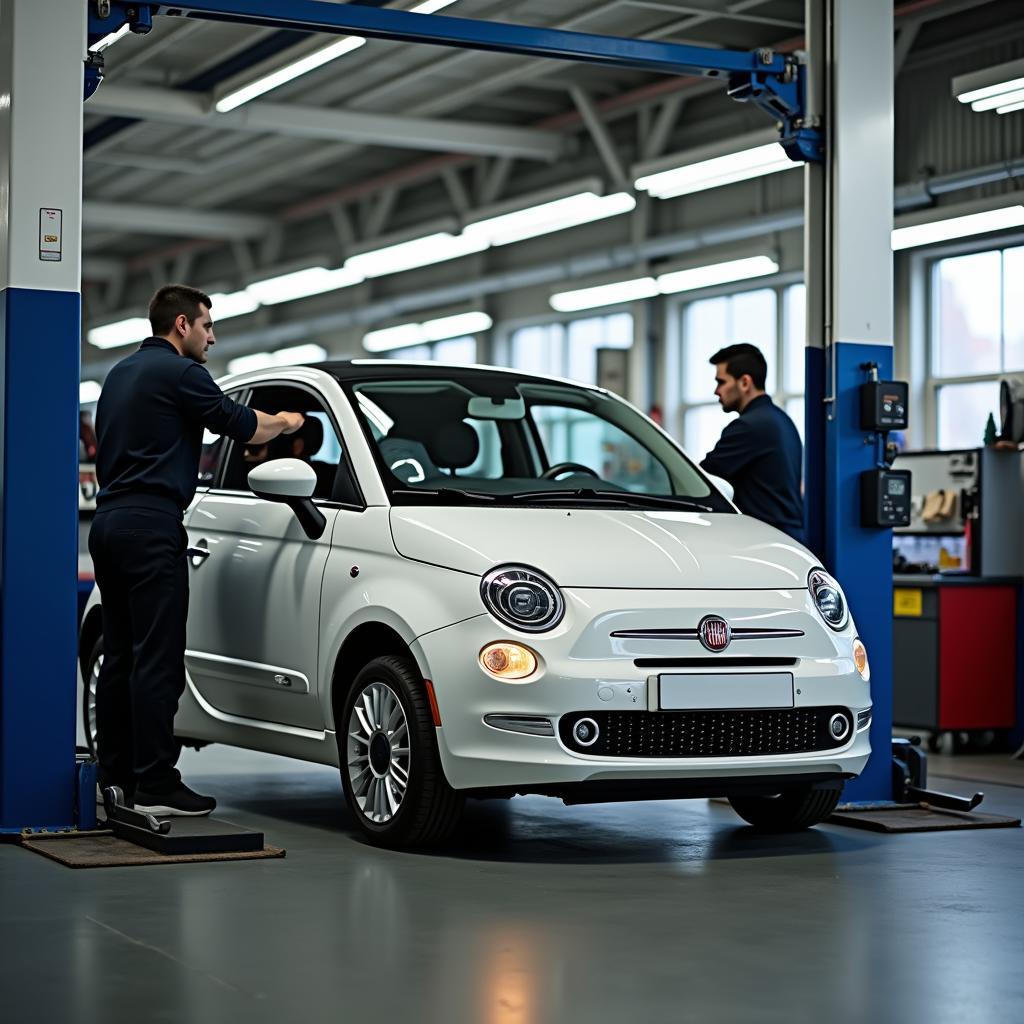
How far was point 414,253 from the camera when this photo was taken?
1939 centimetres

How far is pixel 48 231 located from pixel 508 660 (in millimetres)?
2160

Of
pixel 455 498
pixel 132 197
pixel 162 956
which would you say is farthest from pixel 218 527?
pixel 132 197

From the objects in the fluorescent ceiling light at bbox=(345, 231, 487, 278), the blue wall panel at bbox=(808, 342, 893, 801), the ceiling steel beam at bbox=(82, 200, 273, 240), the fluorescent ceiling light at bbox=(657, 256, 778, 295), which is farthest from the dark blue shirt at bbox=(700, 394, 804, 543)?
the ceiling steel beam at bbox=(82, 200, 273, 240)

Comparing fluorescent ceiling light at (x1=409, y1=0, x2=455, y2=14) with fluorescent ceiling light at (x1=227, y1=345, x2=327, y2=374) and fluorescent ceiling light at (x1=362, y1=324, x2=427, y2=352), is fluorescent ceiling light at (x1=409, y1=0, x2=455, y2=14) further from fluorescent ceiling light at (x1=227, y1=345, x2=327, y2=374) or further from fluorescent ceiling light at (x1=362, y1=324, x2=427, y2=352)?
fluorescent ceiling light at (x1=227, y1=345, x2=327, y2=374)

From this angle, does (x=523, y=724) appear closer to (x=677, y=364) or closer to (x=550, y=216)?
(x=550, y=216)

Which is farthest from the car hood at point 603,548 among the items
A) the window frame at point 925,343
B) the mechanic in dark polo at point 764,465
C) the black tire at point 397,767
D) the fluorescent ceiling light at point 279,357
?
the fluorescent ceiling light at point 279,357

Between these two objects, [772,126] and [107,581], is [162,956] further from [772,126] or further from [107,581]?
[772,126]

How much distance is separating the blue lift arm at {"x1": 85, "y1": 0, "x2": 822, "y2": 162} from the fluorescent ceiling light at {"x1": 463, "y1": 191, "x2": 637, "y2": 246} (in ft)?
29.8

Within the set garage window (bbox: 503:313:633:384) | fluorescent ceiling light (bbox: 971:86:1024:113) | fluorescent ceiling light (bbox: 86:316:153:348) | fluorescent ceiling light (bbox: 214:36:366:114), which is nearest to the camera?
fluorescent ceiling light (bbox: 971:86:1024:113)

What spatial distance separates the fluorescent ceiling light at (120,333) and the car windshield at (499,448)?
18869 millimetres

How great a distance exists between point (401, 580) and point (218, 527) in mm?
1324

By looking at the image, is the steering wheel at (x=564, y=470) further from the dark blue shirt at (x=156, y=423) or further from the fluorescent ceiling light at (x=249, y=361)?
the fluorescent ceiling light at (x=249, y=361)

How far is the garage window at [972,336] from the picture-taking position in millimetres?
15273

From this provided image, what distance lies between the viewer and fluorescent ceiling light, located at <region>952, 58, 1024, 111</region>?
1131 centimetres
